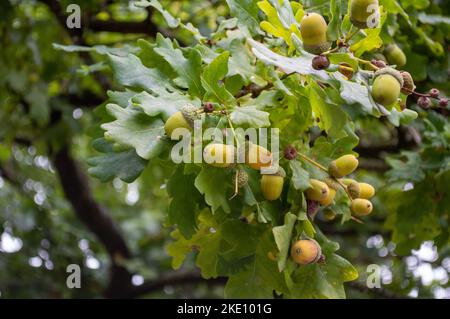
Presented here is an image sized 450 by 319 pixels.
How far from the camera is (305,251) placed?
4.57 feet

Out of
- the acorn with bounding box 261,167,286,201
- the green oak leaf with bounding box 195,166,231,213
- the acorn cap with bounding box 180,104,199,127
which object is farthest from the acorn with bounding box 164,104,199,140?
the acorn with bounding box 261,167,286,201

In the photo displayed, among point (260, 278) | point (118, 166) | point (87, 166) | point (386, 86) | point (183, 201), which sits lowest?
point (87, 166)

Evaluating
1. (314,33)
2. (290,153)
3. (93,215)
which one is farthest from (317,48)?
(93,215)

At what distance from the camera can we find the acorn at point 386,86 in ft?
4.17

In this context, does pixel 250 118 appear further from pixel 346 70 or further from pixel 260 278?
pixel 260 278

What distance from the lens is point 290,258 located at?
145 cm

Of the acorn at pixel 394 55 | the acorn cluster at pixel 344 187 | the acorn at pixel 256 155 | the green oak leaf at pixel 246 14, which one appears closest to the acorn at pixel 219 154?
the acorn at pixel 256 155

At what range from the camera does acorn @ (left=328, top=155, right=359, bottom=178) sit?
1.48 meters

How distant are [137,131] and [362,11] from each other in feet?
1.68

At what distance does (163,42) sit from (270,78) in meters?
0.27

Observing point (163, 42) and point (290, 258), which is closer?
point (290, 258)

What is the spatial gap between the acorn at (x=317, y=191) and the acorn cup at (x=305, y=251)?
10 cm

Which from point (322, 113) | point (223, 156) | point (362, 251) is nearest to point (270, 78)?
point (322, 113)

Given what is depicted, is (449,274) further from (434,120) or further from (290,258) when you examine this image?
(290,258)
